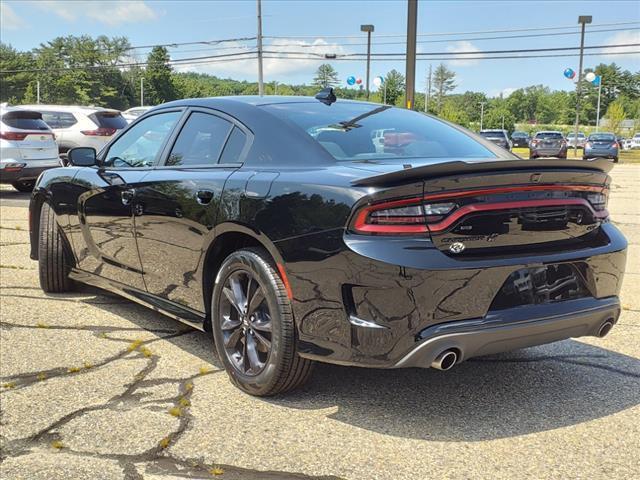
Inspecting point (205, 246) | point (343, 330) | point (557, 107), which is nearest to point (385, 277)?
point (343, 330)

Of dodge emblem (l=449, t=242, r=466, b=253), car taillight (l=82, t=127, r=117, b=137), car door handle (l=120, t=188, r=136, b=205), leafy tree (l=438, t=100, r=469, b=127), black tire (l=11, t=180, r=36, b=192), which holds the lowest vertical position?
black tire (l=11, t=180, r=36, b=192)

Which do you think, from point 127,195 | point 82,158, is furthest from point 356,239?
point 82,158

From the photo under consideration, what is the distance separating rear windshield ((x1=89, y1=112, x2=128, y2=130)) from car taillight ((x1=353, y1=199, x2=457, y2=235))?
48.5 feet

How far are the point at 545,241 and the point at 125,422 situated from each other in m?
2.08

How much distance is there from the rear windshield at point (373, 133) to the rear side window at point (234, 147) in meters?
0.22

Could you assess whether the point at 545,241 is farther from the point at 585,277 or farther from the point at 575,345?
the point at 575,345

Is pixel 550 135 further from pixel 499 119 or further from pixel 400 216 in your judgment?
pixel 499 119

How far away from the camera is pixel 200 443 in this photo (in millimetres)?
2930

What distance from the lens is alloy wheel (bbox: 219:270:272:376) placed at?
3369mm

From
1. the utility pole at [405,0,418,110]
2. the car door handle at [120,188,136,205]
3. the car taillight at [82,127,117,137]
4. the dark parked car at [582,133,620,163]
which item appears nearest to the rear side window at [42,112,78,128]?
the car taillight at [82,127,117,137]

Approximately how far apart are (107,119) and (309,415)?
14.9m

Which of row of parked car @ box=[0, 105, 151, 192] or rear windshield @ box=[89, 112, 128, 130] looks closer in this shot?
row of parked car @ box=[0, 105, 151, 192]

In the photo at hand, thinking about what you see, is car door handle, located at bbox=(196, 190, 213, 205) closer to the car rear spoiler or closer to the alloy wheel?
the alloy wheel

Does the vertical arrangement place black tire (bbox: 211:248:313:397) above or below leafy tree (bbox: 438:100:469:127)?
below
